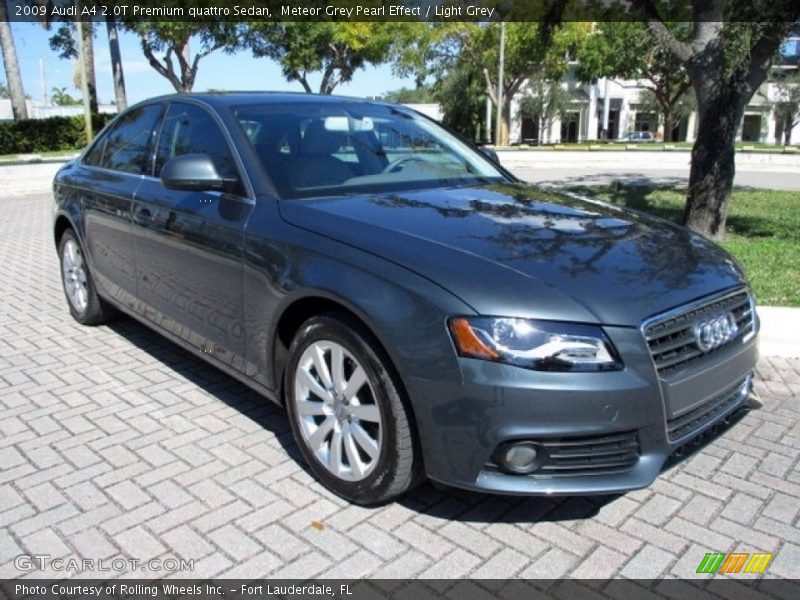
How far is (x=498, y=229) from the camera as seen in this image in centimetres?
303

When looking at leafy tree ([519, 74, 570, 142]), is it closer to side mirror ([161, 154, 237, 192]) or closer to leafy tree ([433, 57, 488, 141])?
leafy tree ([433, 57, 488, 141])

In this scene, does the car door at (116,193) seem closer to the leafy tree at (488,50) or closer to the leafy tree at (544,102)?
the leafy tree at (488,50)

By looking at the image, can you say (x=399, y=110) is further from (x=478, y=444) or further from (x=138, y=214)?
(x=478, y=444)

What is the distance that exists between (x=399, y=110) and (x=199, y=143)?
4.38 ft

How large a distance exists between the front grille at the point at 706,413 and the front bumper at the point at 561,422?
0.01 meters

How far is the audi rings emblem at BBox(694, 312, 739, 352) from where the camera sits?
273 centimetres

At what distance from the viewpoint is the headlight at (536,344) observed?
2424 millimetres

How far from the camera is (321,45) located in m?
33.3

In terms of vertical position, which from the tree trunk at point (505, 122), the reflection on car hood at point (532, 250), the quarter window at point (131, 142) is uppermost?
the tree trunk at point (505, 122)

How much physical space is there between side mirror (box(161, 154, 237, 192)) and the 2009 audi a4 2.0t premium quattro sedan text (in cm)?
1

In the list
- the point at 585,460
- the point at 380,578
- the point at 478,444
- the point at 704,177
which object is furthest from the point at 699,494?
the point at 704,177

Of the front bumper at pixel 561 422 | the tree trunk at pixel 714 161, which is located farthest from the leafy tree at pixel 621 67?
the front bumper at pixel 561 422

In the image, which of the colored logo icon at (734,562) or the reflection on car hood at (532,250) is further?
the colored logo icon at (734,562)

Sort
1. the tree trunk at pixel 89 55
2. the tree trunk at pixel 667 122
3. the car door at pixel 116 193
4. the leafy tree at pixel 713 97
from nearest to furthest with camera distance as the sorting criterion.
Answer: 1. the car door at pixel 116 193
2. the leafy tree at pixel 713 97
3. the tree trunk at pixel 89 55
4. the tree trunk at pixel 667 122
